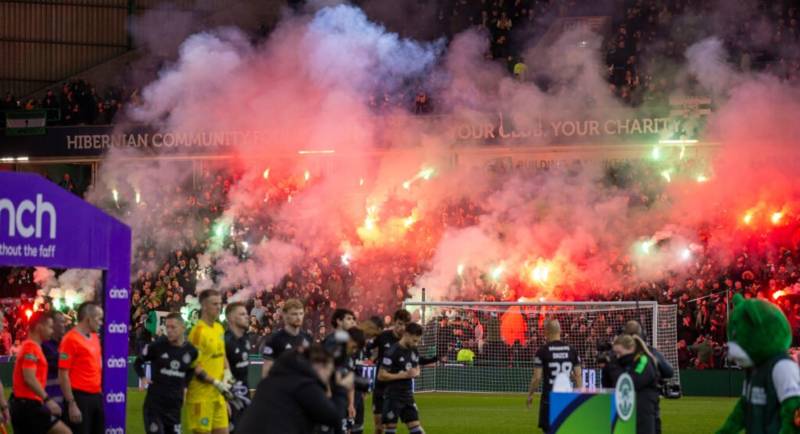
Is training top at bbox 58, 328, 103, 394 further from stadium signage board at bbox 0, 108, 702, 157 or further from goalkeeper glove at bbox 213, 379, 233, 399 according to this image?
stadium signage board at bbox 0, 108, 702, 157

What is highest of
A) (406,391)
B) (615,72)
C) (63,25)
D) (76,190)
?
(63,25)

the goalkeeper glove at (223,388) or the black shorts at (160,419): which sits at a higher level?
the goalkeeper glove at (223,388)

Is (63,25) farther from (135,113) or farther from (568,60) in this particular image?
(568,60)

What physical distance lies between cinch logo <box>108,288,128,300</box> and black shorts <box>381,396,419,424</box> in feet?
11.4

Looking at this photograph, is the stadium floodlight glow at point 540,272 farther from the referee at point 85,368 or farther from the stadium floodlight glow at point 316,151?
the referee at point 85,368

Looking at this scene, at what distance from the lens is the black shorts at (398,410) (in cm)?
1423

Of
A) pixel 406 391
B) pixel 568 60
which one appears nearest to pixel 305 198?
pixel 568 60

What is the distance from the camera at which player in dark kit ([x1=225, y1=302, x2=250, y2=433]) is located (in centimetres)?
1196

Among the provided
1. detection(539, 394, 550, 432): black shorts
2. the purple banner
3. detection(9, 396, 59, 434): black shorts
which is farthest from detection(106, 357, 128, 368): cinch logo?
detection(539, 394, 550, 432): black shorts

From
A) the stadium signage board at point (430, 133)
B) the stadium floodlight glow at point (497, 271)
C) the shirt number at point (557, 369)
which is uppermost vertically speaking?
the stadium signage board at point (430, 133)

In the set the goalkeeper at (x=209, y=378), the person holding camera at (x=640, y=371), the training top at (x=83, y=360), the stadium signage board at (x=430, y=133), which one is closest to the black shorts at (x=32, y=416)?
the training top at (x=83, y=360)

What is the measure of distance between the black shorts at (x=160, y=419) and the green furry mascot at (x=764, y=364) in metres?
6.04

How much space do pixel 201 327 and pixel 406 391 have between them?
10.5 ft

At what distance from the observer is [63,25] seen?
37.6 meters
